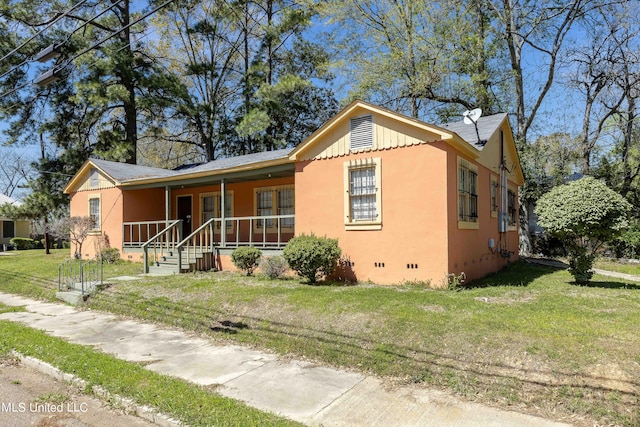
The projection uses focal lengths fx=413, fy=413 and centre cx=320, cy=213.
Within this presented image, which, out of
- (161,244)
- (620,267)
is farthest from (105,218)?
(620,267)

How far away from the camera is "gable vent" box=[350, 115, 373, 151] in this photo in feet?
32.9

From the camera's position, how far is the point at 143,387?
15.3 ft

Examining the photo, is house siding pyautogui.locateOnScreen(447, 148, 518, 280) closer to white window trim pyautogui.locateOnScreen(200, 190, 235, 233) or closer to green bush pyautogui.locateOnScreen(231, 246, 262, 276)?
green bush pyautogui.locateOnScreen(231, 246, 262, 276)

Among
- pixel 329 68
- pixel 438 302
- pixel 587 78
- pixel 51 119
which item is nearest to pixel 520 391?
pixel 438 302

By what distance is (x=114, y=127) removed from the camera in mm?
25391

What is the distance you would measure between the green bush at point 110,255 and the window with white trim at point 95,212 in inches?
74.6

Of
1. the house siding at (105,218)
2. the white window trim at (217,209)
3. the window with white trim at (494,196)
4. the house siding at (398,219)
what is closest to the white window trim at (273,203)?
the white window trim at (217,209)

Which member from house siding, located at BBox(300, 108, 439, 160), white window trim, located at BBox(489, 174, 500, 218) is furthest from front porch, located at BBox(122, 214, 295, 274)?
white window trim, located at BBox(489, 174, 500, 218)

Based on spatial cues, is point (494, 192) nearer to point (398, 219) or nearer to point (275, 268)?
point (398, 219)

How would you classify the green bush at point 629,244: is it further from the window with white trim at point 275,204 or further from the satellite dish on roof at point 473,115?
the window with white trim at point 275,204

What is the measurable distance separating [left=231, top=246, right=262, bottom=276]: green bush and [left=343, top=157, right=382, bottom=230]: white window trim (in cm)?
290

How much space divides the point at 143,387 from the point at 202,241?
449 inches

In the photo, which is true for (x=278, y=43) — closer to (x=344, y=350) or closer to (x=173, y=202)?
(x=173, y=202)

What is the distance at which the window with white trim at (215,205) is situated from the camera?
16500mm
